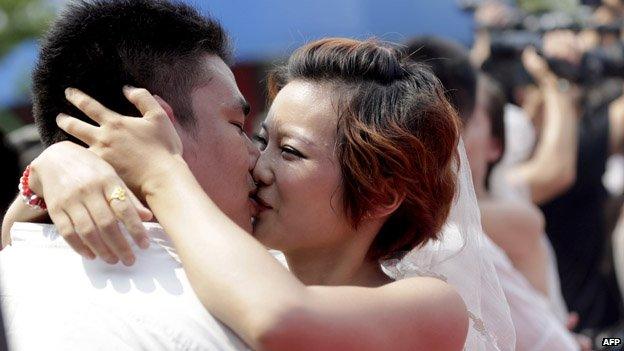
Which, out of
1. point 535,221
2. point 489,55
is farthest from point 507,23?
point 535,221

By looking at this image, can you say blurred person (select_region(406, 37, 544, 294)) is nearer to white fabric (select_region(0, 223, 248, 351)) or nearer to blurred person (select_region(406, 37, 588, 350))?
blurred person (select_region(406, 37, 588, 350))

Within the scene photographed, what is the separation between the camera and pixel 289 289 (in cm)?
217

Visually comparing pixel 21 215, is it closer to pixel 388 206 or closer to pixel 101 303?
pixel 101 303

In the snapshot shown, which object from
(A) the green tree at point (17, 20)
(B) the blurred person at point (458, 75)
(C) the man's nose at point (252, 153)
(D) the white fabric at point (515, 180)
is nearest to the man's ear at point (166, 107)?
(C) the man's nose at point (252, 153)

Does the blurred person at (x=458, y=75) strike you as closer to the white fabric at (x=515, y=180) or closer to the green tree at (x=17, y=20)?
the white fabric at (x=515, y=180)

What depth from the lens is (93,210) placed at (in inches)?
87.7

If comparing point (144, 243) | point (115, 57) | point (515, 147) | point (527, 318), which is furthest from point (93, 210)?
point (515, 147)

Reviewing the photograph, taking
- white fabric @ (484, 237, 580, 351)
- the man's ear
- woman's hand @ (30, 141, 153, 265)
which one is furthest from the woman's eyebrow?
white fabric @ (484, 237, 580, 351)

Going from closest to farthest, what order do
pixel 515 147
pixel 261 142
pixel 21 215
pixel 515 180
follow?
pixel 21 215, pixel 261 142, pixel 515 180, pixel 515 147

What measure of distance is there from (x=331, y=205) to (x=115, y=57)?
0.65 m

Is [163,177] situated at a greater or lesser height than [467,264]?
greater

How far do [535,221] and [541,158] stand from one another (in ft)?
4.83

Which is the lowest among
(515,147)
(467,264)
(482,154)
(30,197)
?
(515,147)

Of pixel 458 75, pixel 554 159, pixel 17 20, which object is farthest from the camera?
pixel 17 20
